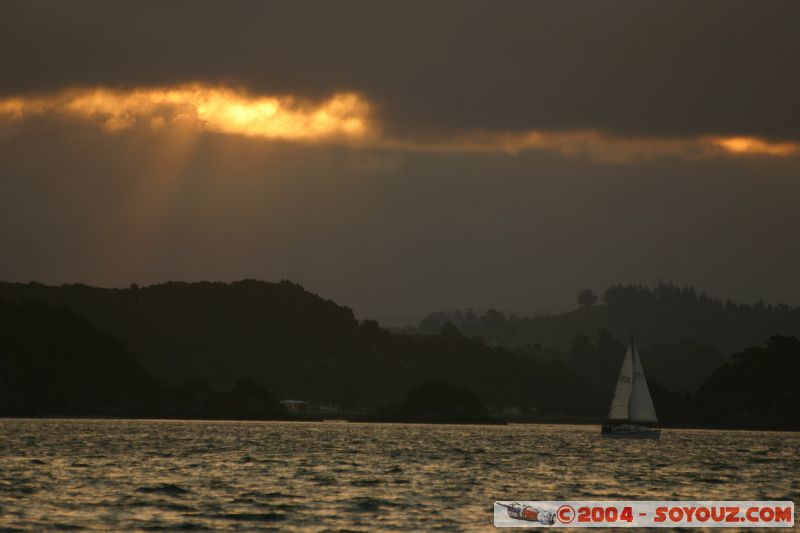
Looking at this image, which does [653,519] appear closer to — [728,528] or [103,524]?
[728,528]

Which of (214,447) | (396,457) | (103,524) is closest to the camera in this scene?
(103,524)

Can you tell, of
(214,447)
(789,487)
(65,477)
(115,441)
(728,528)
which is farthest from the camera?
(115,441)

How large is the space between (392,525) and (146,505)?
14.3m

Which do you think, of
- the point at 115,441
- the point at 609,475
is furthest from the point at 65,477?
the point at 115,441

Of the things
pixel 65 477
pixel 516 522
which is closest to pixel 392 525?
pixel 516 522

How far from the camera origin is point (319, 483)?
280ft

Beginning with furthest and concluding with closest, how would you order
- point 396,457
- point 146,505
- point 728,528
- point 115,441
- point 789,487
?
point 115,441 → point 396,457 → point 789,487 → point 146,505 → point 728,528

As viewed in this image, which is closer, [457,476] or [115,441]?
[457,476]

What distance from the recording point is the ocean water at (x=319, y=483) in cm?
6269

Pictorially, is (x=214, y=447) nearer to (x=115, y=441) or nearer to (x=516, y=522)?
(x=115, y=441)

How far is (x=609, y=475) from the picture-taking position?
102 metres

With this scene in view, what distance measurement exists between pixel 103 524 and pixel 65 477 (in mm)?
27410

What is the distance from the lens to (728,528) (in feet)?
207

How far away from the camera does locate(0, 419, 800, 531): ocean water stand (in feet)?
206
